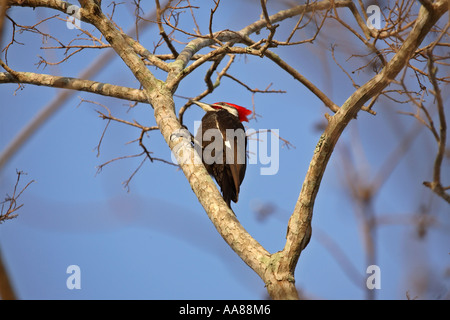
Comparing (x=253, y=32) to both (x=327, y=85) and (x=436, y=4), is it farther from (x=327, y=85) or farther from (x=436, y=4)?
(x=327, y=85)

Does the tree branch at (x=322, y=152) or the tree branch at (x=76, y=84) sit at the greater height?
the tree branch at (x=76, y=84)

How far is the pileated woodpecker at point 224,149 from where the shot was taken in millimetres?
4312

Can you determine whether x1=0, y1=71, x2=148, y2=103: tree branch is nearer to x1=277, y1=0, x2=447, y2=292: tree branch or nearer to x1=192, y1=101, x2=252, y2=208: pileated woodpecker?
x1=192, y1=101, x2=252, y2=208: pileated woodpecker

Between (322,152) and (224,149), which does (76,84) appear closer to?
(224,149)

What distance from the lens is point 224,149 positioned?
4367mm

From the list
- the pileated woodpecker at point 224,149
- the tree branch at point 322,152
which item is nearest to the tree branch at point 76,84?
the pileated woodpecker at point 224,149

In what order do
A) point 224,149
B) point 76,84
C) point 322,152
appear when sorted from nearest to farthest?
point 322,152
point 76,84
point 224,149

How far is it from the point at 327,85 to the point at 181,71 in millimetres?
2407

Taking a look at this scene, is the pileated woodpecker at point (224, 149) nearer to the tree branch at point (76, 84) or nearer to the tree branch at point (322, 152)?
the tree branch at point (76, 84)

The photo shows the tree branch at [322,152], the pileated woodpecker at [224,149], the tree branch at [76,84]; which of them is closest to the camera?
the tree branch at [322,152]

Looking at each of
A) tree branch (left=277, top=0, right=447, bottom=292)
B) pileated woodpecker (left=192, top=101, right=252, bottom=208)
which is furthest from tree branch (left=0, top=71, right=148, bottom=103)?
tree branch (left=277, top=0, right=447, bottom=292)

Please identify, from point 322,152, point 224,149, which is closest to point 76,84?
point 224,149

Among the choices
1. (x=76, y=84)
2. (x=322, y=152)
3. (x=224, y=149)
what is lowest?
(x=322, y=152)

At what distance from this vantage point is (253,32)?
189 inches
